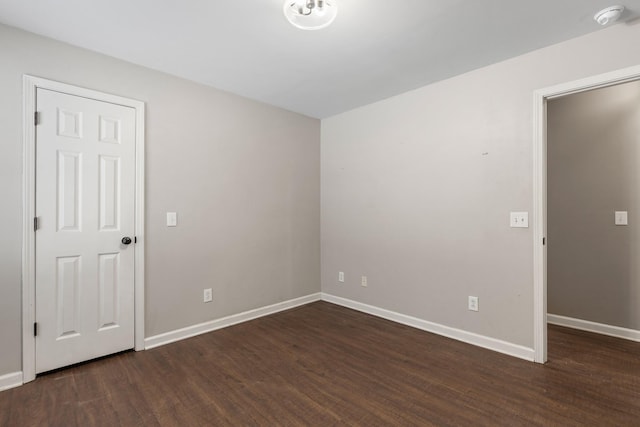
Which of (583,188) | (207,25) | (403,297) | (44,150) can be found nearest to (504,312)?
(403,297)

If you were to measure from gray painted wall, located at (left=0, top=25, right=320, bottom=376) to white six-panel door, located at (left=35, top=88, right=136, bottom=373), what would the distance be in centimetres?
13

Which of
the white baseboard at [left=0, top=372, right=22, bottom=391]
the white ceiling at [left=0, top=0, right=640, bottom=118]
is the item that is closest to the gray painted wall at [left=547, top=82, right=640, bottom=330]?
the white ceiling at [left=0, top=0, right=640, bottom=118]

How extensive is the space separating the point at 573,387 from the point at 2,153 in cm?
407

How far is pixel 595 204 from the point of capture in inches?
117

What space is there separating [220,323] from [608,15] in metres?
3.85

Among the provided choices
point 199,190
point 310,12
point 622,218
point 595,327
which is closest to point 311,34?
point 310,12

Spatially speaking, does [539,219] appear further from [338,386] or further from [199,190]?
[199,190]

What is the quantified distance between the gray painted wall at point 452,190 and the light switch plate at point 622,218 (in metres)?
1.20

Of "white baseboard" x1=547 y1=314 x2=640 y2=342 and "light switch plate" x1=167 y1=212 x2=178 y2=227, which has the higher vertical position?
"light switch plate" x1=167 y1=212 x2=178 y2=227

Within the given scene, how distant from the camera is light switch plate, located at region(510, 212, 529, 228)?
243 cm

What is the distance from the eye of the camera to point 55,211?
2.24 meters

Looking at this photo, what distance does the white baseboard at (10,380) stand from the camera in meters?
2.02

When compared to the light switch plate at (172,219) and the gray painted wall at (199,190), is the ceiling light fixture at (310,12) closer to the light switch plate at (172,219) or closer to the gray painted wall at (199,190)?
the gray painted wall at (199,190)

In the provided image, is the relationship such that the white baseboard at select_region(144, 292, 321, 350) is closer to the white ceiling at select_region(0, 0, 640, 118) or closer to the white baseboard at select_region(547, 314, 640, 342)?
the white ceiling at select_region(0, 0, 640, 118)
